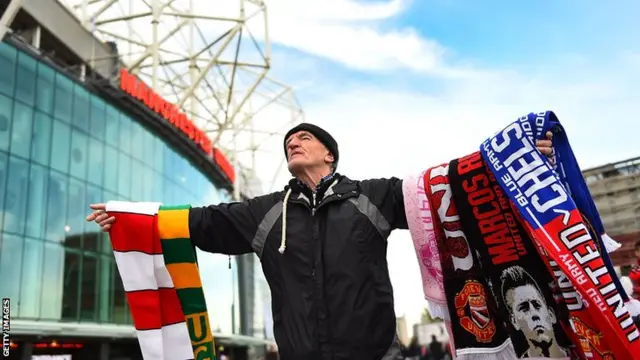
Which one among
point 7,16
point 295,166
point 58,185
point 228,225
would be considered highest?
point 7,16

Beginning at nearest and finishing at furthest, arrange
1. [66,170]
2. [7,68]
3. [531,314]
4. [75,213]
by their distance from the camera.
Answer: [531,314] → [7,68] → [66,170] → [75,213]

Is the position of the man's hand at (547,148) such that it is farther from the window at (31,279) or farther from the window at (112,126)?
the window at (112,126)

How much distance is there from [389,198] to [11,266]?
14449mm

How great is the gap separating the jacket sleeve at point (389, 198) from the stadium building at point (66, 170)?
1328 cm

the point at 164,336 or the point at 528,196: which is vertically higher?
the point at 528,196

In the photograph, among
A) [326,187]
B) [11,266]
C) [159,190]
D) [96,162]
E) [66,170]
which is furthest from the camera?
[159,190]

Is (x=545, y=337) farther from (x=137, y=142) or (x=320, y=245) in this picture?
(x=137, y=142)

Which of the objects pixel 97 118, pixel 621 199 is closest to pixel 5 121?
pixel 97 118

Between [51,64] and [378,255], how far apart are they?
1678cm

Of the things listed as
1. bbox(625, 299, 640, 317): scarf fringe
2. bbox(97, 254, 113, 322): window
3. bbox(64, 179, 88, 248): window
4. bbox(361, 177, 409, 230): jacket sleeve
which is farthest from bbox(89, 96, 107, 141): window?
bbox(625, 299, 640, 317): scarf fringe

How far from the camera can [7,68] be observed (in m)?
15.4

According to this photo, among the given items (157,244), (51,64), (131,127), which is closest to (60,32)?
(51,64)

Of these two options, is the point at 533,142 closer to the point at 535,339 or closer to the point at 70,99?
the point at 535,339

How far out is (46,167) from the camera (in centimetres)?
1648
